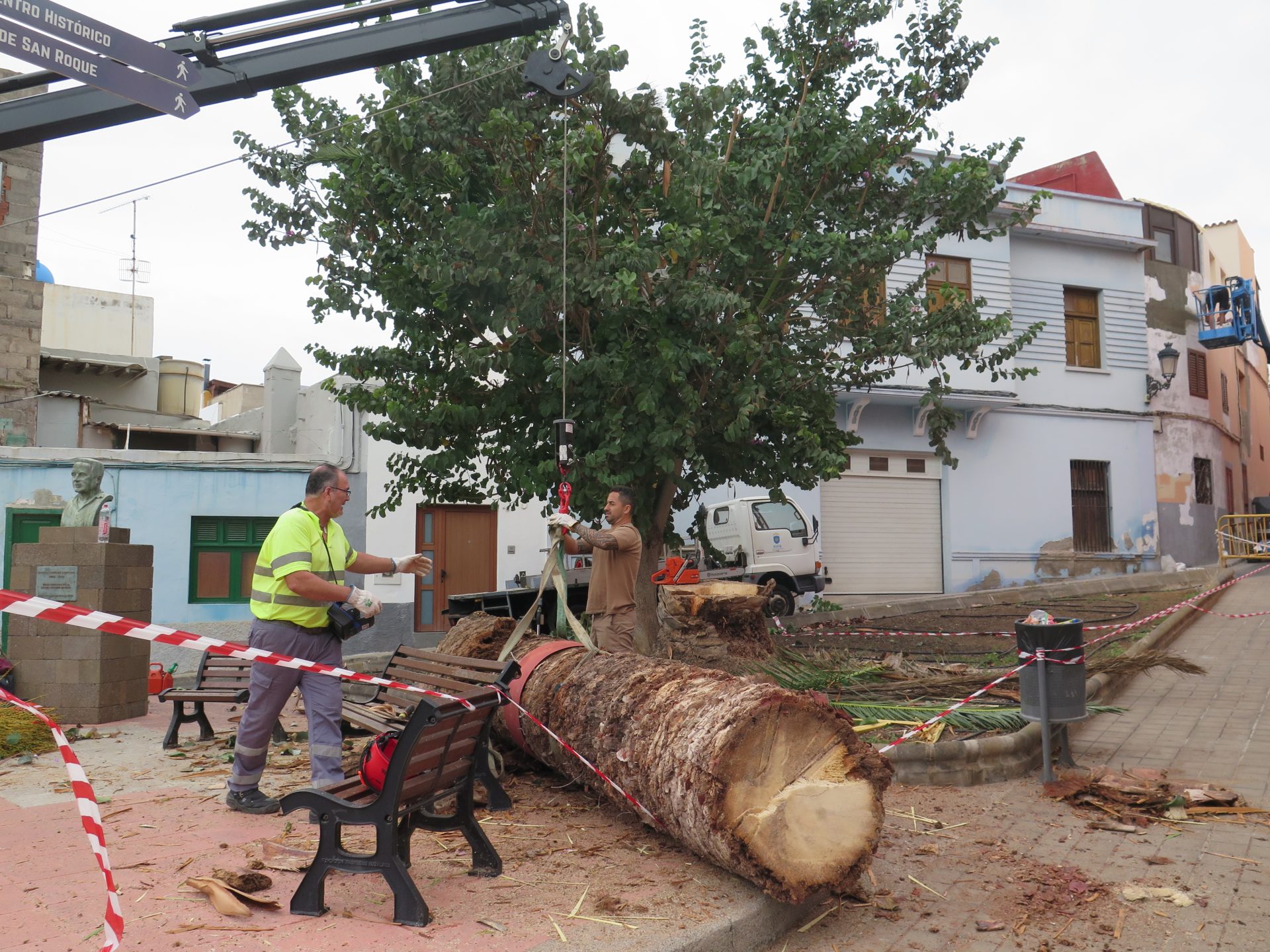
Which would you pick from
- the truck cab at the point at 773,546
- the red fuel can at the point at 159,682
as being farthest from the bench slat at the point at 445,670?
the truck cab at the point at 773,546

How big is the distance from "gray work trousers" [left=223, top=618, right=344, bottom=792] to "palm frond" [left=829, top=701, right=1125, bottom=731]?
322cm

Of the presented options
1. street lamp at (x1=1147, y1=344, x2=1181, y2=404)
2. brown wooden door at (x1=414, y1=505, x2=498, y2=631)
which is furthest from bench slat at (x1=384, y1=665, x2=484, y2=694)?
street lamp at (x1=1147, y1=344, x2=1181, y2=404)

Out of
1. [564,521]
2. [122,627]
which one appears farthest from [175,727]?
[122,627]

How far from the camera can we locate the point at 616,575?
6691 millimetres

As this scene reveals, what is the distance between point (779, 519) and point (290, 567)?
11.2 meters

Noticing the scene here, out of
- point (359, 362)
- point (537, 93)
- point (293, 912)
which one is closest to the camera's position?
point (293, 912)

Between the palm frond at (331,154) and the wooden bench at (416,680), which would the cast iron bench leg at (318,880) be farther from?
the palm frond at (331,154)

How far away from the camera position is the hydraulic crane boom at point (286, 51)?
20.0 feet

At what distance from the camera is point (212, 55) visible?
6289 mm

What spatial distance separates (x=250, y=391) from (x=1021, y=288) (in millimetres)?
17652

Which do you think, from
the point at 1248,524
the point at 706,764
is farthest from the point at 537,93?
the point at 1248,524

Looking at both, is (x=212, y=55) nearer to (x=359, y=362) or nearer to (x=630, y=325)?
(x=359, y=362)

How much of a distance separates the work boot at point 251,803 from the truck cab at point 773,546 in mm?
9960

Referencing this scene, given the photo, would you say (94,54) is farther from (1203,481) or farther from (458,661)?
(1203,481)
